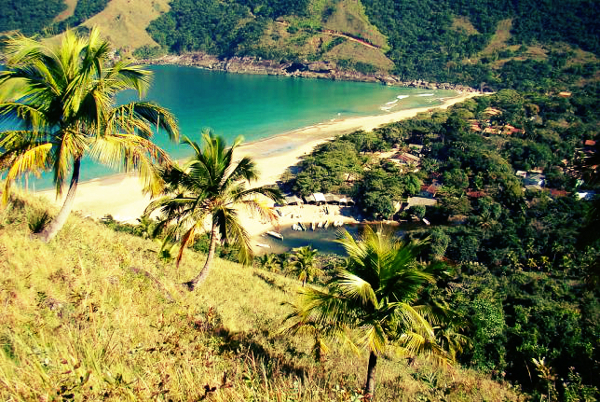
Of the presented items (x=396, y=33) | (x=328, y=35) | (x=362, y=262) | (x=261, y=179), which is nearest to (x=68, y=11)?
(x=328, y=35)

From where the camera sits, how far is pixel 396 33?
565 ft

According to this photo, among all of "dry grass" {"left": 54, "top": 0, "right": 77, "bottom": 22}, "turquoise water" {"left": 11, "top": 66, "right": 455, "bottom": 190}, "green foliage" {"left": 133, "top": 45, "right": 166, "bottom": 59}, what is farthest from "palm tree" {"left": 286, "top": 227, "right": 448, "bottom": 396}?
"dry grass" {"left": 54, "top": 0, "right": 77, "bottom": 22}

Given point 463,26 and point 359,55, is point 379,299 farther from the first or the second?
point 463,26

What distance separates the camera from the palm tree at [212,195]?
963 cm

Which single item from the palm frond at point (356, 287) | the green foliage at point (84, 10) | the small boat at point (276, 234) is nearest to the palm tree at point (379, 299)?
the palm frond at point (356, 287)

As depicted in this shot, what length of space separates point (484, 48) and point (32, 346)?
174m

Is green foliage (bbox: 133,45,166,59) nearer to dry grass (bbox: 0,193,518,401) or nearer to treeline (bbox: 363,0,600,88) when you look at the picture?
treeline (bbox: 363,0,600,88)

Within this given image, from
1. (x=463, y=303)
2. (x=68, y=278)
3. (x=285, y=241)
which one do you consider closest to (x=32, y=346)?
(x=68, y=278)

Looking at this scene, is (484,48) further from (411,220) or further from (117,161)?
(117,161)

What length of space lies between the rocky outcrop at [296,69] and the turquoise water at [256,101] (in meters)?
6.31

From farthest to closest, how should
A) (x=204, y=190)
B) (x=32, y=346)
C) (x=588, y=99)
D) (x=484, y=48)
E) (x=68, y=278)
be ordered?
(x=484, y=48), (x=588, y=99), (x=204, y=190), (x=68, y=278), (x=32, y=346)

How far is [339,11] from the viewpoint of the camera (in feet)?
557

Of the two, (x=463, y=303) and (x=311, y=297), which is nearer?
(x=311, y=297)

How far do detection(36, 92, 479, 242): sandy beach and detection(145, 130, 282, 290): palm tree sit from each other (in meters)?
8.70
